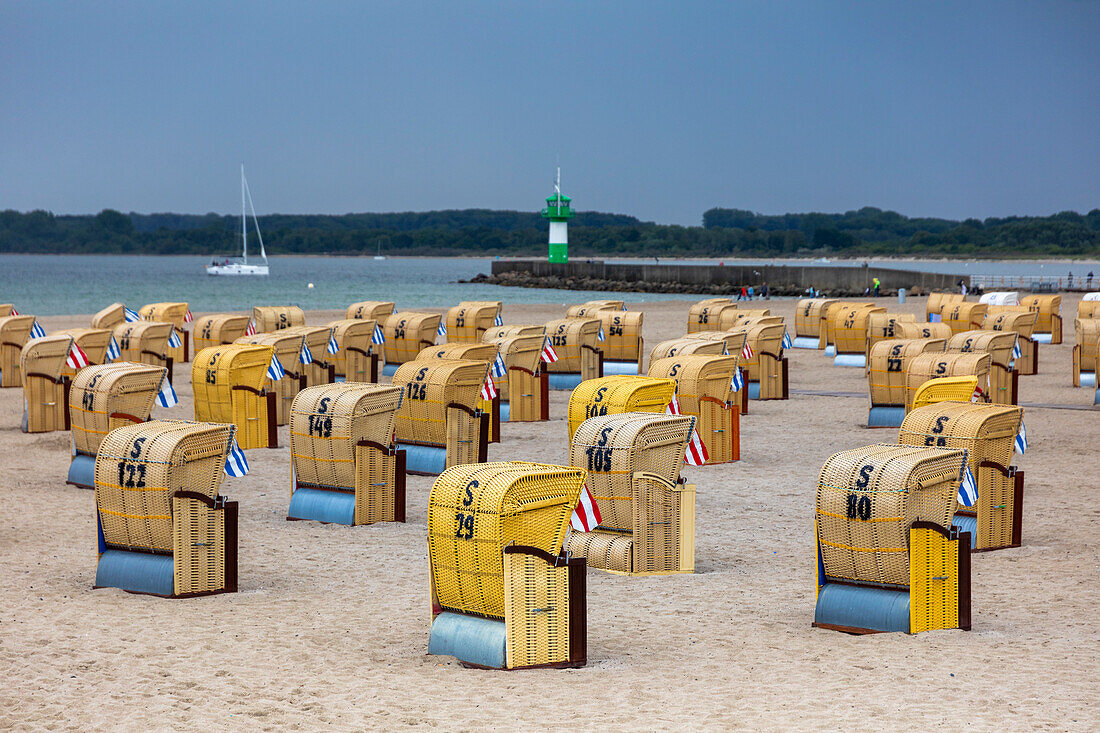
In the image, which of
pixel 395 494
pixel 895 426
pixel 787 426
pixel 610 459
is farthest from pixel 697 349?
pixel 610 459

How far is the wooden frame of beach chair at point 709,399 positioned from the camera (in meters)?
19.8

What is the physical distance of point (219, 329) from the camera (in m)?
31.0

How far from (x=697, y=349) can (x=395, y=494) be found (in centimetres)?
933

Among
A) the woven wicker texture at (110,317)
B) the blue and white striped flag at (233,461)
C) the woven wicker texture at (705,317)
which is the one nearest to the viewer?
the blue and white striped flag at (233,461)

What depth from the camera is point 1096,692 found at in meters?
8.58

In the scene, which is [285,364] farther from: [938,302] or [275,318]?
[938,302]

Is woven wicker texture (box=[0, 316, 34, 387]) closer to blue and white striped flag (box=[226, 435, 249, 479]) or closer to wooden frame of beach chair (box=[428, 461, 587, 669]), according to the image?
blue and white striped flag (box=[226, 435, 249, 479])

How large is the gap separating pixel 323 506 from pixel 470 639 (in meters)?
6.29

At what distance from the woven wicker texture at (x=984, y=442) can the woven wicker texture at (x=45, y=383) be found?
16.3 meters

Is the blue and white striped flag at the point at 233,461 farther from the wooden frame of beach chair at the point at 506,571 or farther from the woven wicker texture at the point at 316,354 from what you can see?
the woven wicker texture at the point at 316,354

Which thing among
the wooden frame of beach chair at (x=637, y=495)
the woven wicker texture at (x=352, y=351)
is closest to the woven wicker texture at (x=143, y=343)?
the woven wicker texture at (x=352, y=351)

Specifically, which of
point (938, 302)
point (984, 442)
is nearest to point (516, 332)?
point (984, 442)

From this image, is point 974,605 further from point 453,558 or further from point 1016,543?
point 453,558

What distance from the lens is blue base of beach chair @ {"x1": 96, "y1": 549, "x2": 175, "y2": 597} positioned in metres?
11.6
